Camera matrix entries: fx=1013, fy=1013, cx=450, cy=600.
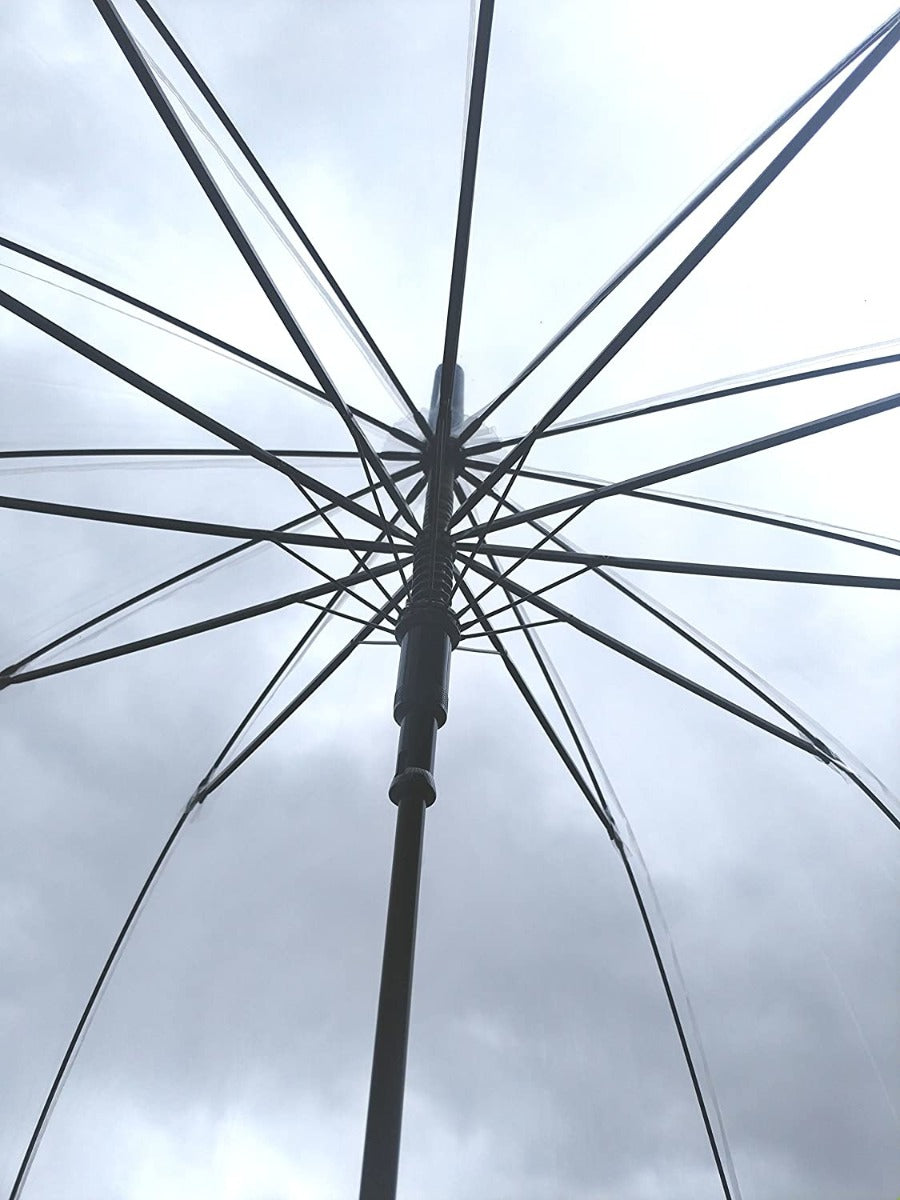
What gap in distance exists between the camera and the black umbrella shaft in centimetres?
264

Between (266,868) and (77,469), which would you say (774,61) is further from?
(266,868)

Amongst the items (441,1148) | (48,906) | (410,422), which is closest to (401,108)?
(410,422)

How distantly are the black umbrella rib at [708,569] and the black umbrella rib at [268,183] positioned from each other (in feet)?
3.22

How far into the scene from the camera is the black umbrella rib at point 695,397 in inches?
173

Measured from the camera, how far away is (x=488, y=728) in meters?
6.92

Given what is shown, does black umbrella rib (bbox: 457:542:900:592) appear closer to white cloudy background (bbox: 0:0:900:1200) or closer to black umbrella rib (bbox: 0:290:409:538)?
black umbrella rib (bbox: 0:290:409:538)

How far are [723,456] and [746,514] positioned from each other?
147cm

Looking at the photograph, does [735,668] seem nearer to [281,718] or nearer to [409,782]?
[281,718]

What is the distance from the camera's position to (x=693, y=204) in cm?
419

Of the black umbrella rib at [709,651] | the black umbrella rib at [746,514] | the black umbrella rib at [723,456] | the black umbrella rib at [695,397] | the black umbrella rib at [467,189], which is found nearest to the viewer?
the black umbrella rib at [467,189]

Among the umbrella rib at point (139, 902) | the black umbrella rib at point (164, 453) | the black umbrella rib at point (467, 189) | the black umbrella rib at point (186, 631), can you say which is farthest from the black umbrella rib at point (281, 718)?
the black umbrella rib at point (467, 189)

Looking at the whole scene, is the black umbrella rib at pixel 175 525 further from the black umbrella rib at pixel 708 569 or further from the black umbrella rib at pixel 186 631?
the black umbrella rib at pixel 708 569

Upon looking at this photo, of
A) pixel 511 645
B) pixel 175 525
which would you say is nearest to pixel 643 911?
pixel 511 645

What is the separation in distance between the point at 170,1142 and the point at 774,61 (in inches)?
242
